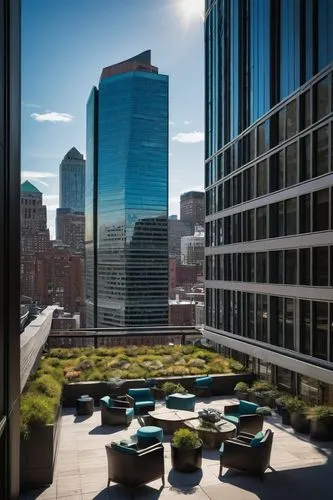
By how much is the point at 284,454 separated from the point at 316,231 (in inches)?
329

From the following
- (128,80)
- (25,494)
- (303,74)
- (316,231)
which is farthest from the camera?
(128,80)

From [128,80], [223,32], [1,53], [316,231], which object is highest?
[128,80]

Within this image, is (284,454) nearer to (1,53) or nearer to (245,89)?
(1,53)

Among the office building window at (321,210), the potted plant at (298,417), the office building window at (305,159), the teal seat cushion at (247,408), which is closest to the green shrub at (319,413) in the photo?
the potted plant at (298,417)

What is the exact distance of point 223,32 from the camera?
28.1 meters

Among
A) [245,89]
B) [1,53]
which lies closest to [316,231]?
[245,89]

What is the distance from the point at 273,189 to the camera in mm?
20844

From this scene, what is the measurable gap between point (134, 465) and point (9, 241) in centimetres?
677

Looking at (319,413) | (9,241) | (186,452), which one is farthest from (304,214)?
(9,241)

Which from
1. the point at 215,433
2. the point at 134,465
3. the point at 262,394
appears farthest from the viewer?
the point at 262,394

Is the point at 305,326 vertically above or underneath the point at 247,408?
above

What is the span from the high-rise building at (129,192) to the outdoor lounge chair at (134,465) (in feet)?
385

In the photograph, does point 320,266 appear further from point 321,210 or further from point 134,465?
point 134,465

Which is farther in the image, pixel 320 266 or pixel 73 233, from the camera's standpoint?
pixel 73 233
